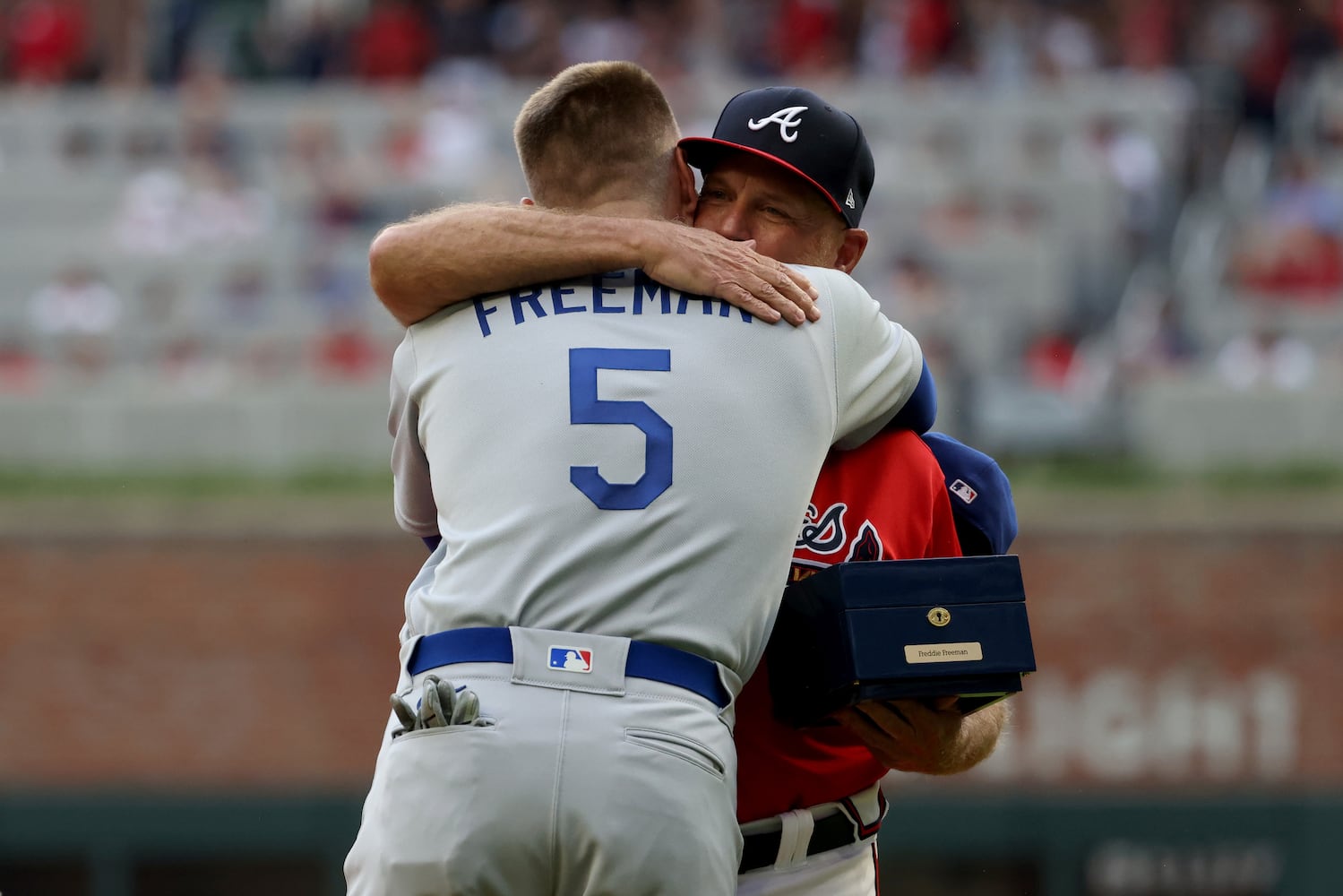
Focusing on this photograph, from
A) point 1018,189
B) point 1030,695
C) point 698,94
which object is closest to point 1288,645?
point 1030,695

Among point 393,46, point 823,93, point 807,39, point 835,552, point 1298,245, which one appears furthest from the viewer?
point 393,46

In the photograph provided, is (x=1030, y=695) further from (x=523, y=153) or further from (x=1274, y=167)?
(x=523, y=153)

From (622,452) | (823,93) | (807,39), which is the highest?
(807,39)

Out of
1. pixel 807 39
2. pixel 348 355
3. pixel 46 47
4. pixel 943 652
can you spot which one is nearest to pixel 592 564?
pixel 943 652

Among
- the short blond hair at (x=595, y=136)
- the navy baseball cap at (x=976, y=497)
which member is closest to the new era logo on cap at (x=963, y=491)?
the navy baseball cap at (x=976, y=497)

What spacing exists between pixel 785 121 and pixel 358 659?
31.5 ft

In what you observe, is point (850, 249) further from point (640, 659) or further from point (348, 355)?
point (348, 355)

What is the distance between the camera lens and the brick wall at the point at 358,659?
1204 centimetres

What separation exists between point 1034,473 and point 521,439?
10189 millimetres

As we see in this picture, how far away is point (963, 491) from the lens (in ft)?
11.0

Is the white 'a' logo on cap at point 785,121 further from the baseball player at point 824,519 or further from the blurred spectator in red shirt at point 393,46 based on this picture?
the blurred spectator in red shirt at point 393,46

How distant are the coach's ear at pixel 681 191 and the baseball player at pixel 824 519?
0.03m

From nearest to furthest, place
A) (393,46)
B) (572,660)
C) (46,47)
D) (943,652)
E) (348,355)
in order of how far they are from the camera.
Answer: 1. (572,660)
2. (943,652)
3. (348,355)
4. (393,46)
5. (46,47)

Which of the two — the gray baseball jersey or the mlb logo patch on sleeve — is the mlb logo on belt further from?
the mlb logo patch on sleeve
